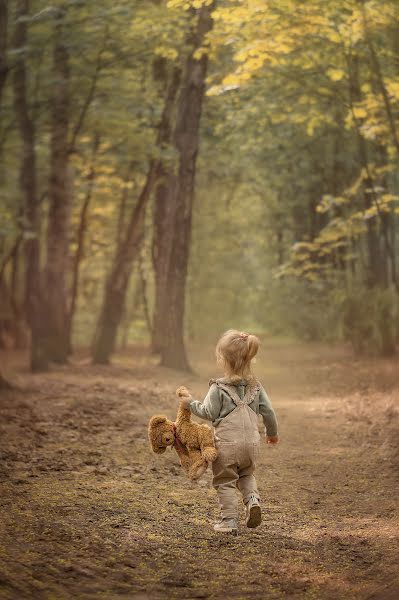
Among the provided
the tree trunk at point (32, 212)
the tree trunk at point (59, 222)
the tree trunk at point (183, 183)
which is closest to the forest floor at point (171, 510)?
the tree trunk at point (32, 212)

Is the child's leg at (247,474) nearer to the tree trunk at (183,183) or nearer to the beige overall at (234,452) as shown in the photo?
the beige overall at (234,452)

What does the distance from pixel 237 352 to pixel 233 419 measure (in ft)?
1.71

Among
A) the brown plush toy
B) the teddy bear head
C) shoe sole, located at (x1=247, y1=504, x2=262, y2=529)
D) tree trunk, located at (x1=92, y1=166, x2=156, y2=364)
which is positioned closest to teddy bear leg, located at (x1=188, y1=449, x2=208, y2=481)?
the brown plush toy

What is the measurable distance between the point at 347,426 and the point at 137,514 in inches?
218

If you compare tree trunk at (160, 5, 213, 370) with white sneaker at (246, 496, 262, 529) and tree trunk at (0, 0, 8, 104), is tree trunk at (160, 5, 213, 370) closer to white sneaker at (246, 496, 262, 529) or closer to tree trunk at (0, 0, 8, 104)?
tree trunk at (0, 0, 8, 104)

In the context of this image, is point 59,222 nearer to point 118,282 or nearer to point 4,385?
point 118,282

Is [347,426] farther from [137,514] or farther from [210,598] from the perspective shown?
[210,598]

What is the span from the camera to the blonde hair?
18.9 feet

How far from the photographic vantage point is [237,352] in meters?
5.77

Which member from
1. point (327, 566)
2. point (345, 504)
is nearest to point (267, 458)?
point (345, 504)

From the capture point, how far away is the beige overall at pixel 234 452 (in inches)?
227

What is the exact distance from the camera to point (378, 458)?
874cm

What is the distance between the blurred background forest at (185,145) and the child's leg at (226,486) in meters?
6.20

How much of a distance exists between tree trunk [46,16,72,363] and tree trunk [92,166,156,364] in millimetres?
907
